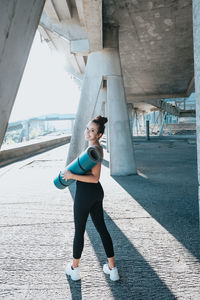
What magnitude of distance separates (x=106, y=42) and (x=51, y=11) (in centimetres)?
262

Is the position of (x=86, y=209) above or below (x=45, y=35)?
below

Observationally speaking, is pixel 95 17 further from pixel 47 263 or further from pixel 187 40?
pixel 187 40

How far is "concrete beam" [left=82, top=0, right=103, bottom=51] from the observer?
5572 mm

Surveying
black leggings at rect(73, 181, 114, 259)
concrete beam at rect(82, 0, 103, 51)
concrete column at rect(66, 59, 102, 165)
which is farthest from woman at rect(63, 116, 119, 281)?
concrete column at rect(66, 59, 102, 165)

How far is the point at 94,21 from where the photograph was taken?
6.27 meters

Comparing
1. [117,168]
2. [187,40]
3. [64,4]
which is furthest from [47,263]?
[187,40]

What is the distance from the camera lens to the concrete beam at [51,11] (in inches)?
327

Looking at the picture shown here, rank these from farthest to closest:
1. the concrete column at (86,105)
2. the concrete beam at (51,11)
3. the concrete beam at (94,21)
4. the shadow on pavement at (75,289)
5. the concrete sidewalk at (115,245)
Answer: the concrete beam at (51,11)
the concrete column at (86,105)
the concrete beam at (94,21)
the concrete sidewalk at (115,245)
the shadow on pavement at (75,289)

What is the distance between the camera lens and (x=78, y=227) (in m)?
2.42

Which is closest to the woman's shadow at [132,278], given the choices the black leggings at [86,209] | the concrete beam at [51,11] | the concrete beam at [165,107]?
the black leggings at [86,209]

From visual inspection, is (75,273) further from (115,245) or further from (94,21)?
(94,21)

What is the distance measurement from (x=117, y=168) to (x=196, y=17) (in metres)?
6.36

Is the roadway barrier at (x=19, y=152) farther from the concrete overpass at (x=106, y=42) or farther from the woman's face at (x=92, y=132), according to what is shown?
the woman's face at (x=92, y=132)

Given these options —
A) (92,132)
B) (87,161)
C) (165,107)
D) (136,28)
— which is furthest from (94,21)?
(165,107)
